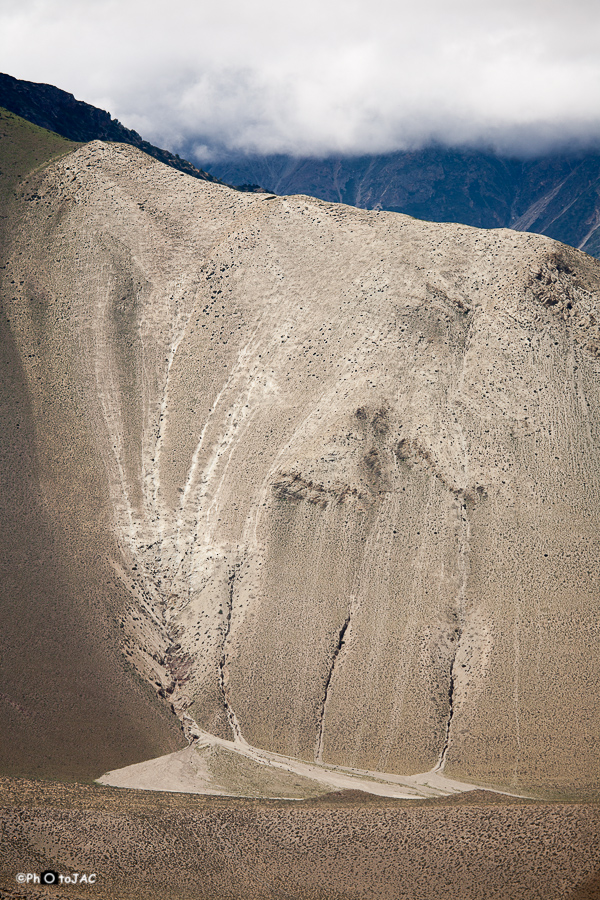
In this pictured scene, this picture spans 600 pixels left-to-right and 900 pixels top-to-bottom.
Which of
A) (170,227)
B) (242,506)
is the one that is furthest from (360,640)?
(170,227)

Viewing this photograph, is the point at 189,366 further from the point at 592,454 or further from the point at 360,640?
the point at 592,454

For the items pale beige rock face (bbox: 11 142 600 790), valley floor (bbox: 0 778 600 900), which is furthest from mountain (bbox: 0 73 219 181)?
valley floor (bbox: 0 778 600 900)

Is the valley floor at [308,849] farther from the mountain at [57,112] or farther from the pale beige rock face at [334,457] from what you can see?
the mountain at [57,112]

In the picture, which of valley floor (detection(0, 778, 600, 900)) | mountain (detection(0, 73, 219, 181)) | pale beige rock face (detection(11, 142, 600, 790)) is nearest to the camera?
valley floor (detection(0, 778, 600, 900))

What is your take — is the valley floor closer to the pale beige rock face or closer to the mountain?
the pale beige rock face

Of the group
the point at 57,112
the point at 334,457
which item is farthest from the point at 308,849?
the point at 57,112

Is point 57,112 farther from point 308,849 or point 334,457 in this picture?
point 308,849
